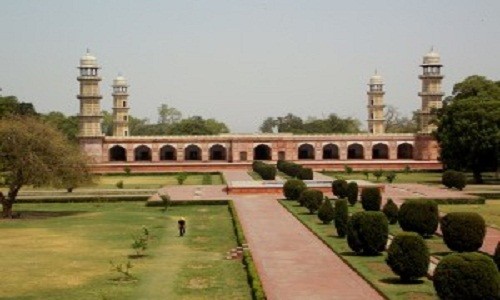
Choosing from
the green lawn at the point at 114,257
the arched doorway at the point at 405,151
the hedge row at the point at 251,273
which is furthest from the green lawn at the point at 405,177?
the hedge row at the point at 251,273

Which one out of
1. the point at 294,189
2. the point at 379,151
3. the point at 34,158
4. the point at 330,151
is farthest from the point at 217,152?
the point at 34,158

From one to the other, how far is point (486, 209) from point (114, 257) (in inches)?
670

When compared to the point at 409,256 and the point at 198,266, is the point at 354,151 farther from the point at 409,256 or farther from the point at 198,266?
the point at 409,256

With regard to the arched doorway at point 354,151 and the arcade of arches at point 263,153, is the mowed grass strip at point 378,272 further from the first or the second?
the arched doorway at point 354,151

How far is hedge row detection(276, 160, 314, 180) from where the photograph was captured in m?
42.1

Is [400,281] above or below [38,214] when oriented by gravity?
below

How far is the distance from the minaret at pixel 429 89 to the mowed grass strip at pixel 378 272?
39.0 meters

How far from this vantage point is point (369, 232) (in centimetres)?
1812

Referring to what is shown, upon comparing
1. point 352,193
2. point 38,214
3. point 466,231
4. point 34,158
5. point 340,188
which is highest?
point 34,158

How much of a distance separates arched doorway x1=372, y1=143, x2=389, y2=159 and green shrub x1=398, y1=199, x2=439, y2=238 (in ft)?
151

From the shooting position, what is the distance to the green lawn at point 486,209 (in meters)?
26.8

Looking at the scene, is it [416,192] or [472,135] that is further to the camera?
[472,135]

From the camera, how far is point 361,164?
185 feet

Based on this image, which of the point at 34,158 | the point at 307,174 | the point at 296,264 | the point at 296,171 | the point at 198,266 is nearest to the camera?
the point at 296,264
